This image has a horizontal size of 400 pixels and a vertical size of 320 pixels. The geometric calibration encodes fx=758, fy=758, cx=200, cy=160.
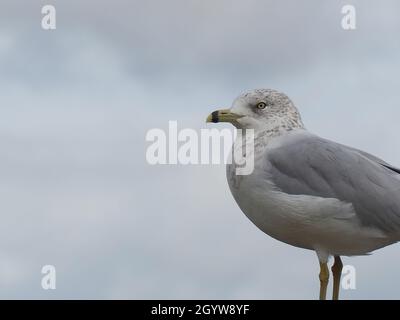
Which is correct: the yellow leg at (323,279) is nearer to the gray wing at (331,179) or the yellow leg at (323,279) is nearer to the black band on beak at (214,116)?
the gray wing at (331,179)

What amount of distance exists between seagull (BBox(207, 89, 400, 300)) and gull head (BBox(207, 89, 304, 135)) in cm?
1

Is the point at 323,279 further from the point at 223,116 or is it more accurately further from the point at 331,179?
the point at 223,116

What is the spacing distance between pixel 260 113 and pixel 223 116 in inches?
16.7

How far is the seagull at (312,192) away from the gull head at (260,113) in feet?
0.04

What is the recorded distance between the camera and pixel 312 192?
8.06 metres

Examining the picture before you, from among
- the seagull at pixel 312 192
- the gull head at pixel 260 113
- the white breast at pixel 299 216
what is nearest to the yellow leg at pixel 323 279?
the seagull at pixel 312 192

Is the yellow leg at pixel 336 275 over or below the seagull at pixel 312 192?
below

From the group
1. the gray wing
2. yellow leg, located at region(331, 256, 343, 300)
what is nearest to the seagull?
the gray wing

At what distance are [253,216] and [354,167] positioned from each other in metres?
1.22

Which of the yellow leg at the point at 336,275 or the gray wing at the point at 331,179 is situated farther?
the yellow leg at the point at 336,275

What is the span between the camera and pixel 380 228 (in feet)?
26.5

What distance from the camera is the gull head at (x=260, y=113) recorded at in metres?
8.36

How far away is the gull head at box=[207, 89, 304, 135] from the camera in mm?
8359

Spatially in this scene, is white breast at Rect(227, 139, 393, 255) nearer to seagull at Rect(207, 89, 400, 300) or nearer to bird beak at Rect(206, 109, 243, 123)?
seagull at Rect(207, 89, 400, 300)
